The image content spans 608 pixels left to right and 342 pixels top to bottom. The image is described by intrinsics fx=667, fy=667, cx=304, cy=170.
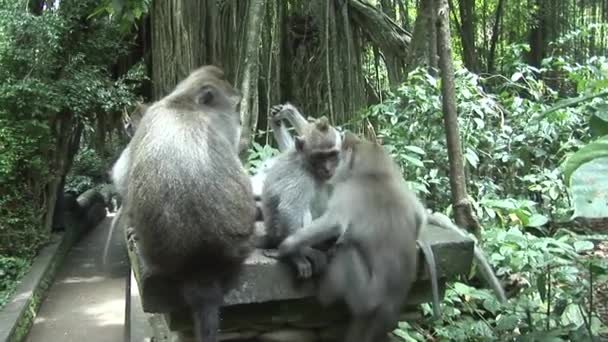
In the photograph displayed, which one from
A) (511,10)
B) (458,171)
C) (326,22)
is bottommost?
(458,171)

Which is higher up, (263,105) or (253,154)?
(263,105)

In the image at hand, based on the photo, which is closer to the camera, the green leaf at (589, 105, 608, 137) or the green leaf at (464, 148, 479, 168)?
the green leaf at (589, 105, 608, 137)

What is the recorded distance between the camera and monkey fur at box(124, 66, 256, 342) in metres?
2.38

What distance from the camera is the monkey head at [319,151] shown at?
2709 mm

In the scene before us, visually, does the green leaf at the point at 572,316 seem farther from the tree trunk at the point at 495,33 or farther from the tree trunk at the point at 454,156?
the tree trunk at the point at 495,33

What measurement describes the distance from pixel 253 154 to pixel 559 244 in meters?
2.02

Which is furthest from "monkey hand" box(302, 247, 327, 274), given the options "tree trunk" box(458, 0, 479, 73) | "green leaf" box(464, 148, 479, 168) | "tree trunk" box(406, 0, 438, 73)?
"tree trunk" box(458, 0, 479, 73)

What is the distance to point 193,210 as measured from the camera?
2393 millimetres

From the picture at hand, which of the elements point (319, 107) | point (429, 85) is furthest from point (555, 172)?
point (319, 107)

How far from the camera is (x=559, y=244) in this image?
10.5 feet

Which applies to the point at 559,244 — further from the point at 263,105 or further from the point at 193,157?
the point at 263,105

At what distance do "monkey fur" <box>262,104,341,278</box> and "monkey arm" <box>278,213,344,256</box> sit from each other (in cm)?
3

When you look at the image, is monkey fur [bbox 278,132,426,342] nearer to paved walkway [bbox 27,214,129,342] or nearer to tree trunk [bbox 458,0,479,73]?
paved walkway [bbox 27,214,129,342]

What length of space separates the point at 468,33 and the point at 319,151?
32.5 ft
